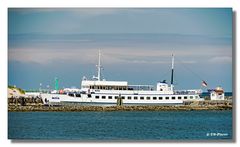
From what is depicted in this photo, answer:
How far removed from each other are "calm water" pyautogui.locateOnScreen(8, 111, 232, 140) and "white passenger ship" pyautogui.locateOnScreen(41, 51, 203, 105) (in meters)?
0.16

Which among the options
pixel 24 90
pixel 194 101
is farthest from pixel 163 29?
pixel 24 90

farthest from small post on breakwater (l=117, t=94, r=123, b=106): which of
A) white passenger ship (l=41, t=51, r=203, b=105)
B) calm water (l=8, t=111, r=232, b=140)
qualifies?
calm water (l=8, t=111, r=232, b=140)

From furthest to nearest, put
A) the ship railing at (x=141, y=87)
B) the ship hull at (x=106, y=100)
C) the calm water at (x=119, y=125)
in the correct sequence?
the ship hull at (x=106, y=100) → the ship railing at (x=141, y=87) → the calm water at (x=119, y=125)

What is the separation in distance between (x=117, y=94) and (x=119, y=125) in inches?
18.8

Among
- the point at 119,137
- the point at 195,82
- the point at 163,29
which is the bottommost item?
the point at 119,137

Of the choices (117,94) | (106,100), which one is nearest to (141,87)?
(117,94)

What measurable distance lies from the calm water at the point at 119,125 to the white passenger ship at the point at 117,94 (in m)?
0.16

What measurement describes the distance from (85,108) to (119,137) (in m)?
0.67

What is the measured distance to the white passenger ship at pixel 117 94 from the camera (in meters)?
9.52

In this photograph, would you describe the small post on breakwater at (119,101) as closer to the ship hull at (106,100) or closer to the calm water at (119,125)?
the ship hull at (106,100)

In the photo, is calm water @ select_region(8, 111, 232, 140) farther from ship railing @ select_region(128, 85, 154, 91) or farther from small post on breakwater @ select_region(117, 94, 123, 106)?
ship railing @ select_region(128, 85, 154, 91)

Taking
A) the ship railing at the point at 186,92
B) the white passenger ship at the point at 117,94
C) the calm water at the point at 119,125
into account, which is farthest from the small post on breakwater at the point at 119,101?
the ship railing at the point at 186,92

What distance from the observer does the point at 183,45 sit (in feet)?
30.9
